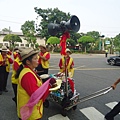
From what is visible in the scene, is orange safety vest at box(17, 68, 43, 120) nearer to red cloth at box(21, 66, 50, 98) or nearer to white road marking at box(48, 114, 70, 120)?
red cloth at box(21, 66, 50, 98)

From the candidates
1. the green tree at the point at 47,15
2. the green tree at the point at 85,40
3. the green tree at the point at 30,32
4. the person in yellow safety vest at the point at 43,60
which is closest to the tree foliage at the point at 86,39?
the green tree at the point at 85,40

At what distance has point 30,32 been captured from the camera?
45812 millimetres

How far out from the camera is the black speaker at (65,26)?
3.35m

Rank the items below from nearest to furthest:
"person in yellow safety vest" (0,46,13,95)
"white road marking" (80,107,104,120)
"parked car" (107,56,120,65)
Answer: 1. "white road marking" (80,107,104,120)
2. "person in yellow safety vest" (0,46,13,95)
3. "parked car" (107,56,120,65)

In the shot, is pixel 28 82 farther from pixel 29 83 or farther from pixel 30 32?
pixel 30 32

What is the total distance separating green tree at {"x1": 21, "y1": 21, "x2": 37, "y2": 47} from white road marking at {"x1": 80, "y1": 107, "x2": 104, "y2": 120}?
40684 millimetres

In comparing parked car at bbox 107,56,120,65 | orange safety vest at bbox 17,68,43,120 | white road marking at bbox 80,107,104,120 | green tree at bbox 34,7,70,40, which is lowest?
white road marking at bbox 80,107,104,120

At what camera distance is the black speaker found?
335 cm

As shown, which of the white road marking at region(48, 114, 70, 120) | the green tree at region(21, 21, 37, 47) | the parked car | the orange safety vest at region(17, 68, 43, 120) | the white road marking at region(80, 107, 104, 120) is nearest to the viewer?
the orange safety vest at region(17, 68, 43, 120)

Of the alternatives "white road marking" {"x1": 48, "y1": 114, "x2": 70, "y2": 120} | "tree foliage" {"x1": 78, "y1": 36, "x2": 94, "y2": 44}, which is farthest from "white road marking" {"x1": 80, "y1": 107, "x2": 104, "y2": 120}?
"tree foliage" {"x1": 78, "y1": 36, "x2": 94, "y2": 44}

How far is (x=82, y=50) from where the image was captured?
45.9 meters

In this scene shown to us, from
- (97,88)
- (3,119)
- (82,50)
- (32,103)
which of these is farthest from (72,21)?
(82,50)

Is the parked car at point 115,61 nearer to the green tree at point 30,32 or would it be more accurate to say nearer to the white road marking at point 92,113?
the white road marking at point 92,113

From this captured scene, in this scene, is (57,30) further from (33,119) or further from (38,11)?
(38,11)
